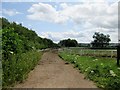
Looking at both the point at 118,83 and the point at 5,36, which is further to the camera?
the point at 5,36

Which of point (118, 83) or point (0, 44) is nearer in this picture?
point (118, 83)

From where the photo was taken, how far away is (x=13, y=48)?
16656 mm

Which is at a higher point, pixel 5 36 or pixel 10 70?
pixel 5 36

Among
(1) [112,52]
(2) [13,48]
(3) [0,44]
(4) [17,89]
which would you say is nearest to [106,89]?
(4) [17,89]

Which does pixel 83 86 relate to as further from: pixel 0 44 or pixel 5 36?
pixel 5 36

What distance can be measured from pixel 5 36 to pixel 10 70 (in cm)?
454

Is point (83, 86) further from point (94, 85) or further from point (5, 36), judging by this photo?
point (5, 36)

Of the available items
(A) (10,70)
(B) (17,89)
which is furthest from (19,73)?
(B) (17,89)

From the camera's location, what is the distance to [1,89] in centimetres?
1005

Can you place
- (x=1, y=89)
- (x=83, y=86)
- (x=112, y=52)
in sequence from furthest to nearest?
(x=112, y=52), (x=83, y=86), (x=1, y=89)

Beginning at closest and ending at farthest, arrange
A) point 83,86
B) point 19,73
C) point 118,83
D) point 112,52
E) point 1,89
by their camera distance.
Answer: point 1,89
point 118,83
point 83,86
point 19,73
point 112,52

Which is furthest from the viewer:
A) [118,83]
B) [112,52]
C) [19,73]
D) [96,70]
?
[112,52]

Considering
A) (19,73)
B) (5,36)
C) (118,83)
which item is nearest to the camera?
(118,83)

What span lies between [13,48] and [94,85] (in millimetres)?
6471
